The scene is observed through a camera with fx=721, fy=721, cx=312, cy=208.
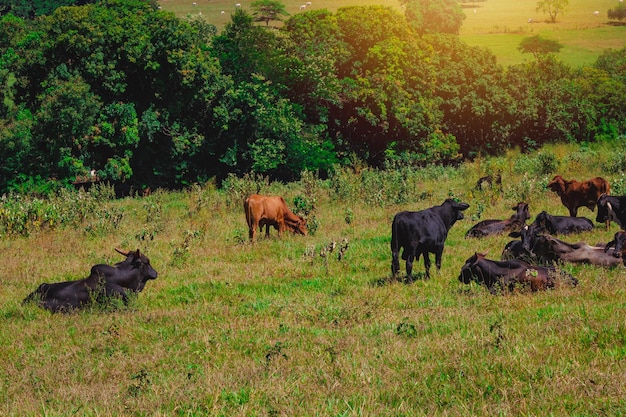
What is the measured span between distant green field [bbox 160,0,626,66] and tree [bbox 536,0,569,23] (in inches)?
44.6

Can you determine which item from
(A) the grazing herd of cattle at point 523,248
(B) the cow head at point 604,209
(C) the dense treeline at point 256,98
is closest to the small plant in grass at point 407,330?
(A) the grazing herd of cattle at point 523,248

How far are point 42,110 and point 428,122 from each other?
22.6 meters

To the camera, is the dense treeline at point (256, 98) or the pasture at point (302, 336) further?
the dense treeline at point (256, 98)

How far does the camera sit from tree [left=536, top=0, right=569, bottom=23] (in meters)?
94.0

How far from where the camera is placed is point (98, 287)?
42.3ft

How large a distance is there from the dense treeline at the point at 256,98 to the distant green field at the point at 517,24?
22.3 meters

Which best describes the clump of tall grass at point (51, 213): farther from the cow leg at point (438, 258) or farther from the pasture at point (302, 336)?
the cow leg at point (438, 258)

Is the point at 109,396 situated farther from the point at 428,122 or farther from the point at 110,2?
the point at 428,122

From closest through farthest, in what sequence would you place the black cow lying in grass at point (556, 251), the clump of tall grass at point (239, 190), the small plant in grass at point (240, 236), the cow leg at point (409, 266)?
the cow leg at point (409, 266)
the black cow lying in grass at point (556, 251)
the small plant in grass at point (240, 236)
the clump of tall grass at point (239, 190)

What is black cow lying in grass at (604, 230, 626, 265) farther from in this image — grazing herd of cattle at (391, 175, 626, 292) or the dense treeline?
the dense treeline

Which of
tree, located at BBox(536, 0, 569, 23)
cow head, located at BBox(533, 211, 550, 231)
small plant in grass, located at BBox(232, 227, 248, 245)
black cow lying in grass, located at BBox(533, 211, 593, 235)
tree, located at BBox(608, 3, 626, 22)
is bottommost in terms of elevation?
small plant in grass, located at BBox(232, 227, 248, 245)

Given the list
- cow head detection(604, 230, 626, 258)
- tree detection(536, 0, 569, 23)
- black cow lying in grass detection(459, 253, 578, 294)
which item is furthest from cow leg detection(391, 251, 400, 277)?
tree detection(536, 0, 569, 23)

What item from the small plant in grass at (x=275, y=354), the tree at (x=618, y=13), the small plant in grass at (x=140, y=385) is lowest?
the small plant in grass at (x=275, y=354)

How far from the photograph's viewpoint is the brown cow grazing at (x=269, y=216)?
19672 millimetres
